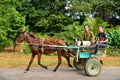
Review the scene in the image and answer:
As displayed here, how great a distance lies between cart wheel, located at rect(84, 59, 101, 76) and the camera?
43.8 feet

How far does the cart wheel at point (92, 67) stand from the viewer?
1334 cm

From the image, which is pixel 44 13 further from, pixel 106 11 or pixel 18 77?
pixel 18 77

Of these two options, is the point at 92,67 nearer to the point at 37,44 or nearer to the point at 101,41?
the point at 101,41

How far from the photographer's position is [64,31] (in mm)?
25562

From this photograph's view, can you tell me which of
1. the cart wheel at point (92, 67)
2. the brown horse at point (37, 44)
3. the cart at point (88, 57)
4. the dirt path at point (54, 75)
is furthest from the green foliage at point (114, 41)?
the cart wheel at point (92, 67)

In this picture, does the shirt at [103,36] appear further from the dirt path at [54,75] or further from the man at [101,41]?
the dirt path at [54,75]

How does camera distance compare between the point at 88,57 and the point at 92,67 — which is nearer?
the point at 92,67

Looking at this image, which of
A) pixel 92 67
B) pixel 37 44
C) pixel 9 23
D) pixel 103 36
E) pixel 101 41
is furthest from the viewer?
pixel 9 23

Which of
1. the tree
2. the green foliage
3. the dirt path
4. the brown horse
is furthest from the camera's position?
the tree

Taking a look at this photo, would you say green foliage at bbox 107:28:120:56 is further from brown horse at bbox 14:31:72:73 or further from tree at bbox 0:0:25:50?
brown horse at bbox 14:31:72:73

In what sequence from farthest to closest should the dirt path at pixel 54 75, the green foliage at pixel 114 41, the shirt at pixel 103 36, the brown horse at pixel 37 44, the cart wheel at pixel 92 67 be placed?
the green foliage at pixel 114 41 < the brown horse at pixel 37 44 < the shirt at pixel 103 36 < the cart wheel at pixel 92 67 < the dirt path at pixel 54 75

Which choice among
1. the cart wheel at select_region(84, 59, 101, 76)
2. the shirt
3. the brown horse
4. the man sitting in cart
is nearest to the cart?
the cart wheel at select_region(84, 59, 101, 76)

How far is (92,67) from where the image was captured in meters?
13.4

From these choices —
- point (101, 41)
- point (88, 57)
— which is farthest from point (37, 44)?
point (101, 41)
